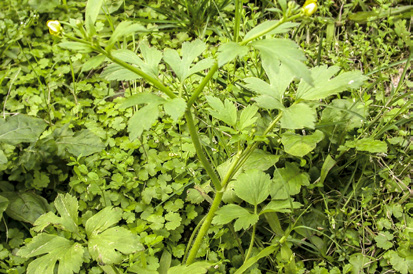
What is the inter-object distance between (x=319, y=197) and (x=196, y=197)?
27.7 inches

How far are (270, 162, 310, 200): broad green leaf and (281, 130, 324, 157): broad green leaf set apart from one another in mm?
137

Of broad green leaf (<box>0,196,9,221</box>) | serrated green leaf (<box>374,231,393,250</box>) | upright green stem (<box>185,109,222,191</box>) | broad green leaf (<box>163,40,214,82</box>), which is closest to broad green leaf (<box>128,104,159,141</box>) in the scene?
upright green stem (<box>185,109,222,191</box>)

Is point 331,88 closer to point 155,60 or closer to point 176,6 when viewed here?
point 155,60

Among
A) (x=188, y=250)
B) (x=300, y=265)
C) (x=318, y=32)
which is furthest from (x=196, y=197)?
(x=318, y=32)

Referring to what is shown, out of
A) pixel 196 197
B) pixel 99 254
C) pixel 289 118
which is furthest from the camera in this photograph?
pixel 196 197

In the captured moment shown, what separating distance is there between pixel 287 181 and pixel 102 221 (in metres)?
0.99

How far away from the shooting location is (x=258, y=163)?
2326mm

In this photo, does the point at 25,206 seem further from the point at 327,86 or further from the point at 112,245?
the point at 327,86

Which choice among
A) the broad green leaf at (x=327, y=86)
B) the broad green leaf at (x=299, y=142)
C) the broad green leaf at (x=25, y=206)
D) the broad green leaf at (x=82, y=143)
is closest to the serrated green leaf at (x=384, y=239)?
the broad green leaf at (x=299, y=142)

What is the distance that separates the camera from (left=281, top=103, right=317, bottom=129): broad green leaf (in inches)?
65.2

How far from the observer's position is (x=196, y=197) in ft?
7.75

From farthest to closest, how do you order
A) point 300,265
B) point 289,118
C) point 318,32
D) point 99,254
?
point 318,32
point 300,265
point 99,254
point 289,118

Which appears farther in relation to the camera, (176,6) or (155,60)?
(176,6)

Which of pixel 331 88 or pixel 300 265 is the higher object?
pixel 331 88
